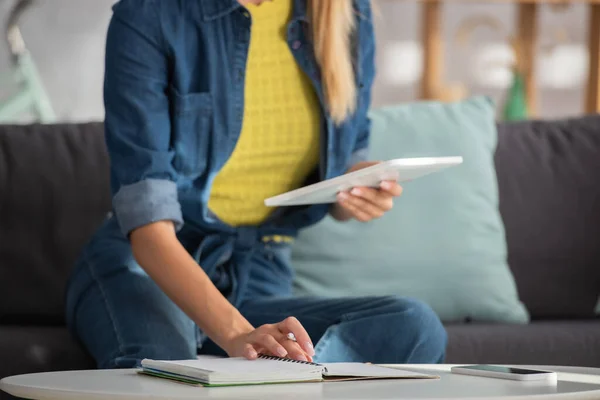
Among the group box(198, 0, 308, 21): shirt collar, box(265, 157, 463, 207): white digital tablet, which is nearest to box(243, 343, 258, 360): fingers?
box(265, 157, 463, 207): white digital tablet

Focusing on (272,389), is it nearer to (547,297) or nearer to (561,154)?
(547,297)

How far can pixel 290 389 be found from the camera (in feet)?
Answer: 2.80

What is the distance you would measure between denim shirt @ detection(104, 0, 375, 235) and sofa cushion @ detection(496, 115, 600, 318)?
0.62 m

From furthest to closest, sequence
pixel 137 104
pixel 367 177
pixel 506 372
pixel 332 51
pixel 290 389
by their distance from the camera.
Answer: pixel 332 51 → pixel 137 104 → pixel 367 177 → pixel 506 372 → pixel 290 389

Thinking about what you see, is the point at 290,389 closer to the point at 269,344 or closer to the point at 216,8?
the point at 269,344

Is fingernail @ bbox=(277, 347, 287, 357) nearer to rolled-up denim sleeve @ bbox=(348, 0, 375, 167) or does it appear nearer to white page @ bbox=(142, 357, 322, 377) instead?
white page @ bbox=(142, 357, 322, 377)

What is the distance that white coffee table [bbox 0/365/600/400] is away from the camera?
0.81 meters

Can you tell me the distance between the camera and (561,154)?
205 centimetres

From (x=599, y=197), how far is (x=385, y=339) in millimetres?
901

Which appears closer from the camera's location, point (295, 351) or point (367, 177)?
point (295, 351)

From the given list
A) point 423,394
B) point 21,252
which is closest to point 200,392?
point 423,394

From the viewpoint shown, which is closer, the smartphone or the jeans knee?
the smartphone

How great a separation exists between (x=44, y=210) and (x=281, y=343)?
98 centimetres

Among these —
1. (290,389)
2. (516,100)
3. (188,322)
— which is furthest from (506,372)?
(516,100)
